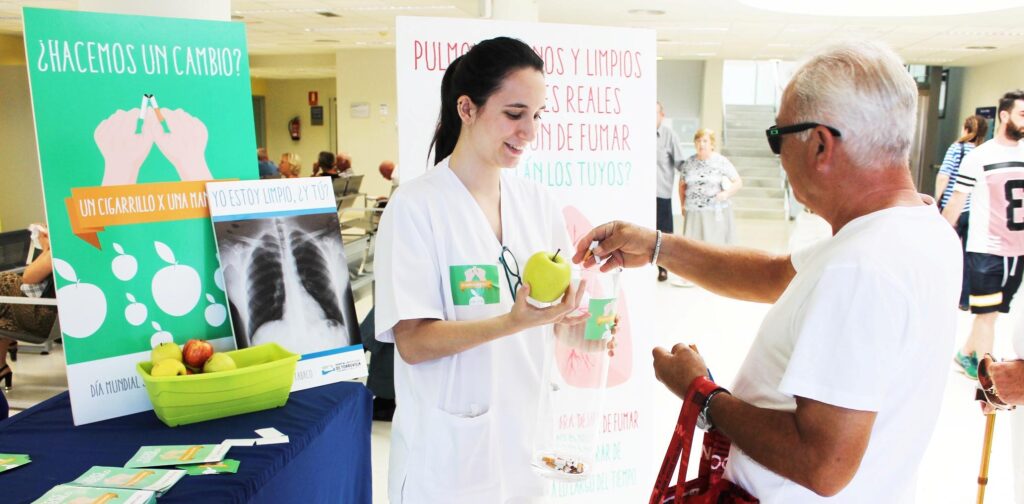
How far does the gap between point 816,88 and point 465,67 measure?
0.77 metres

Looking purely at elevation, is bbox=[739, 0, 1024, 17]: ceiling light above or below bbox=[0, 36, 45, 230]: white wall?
above

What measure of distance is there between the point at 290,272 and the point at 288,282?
30 millimetres

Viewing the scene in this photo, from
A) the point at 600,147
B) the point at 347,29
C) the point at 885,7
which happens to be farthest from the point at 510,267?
the point at 347,29

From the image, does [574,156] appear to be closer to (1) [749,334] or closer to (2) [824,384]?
(2) [824,384]

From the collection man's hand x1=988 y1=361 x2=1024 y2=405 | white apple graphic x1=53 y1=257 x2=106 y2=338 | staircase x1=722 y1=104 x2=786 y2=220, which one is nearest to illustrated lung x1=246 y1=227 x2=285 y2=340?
white apple graphic x1=53 y1=257 x2=106 y2=338

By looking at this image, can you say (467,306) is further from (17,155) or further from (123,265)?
(17,155)

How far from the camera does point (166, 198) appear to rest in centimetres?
182

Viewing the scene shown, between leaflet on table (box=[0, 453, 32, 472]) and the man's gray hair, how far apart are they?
160 cm

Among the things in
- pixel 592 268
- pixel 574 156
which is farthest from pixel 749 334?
pixel 592 268

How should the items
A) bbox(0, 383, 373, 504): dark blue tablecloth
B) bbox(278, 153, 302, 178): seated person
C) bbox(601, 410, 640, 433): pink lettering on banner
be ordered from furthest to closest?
1. bbox(278, 153, 302, 178): seated person
2. bbox(601, 410, 640, 433): pink lettering on banner
3. bbox(0, 383, 373, 504): dark blue tablecloth

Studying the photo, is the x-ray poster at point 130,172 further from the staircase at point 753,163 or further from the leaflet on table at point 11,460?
the staircase at point 753,163

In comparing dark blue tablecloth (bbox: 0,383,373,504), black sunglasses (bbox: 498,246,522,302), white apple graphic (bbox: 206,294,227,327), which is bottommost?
dark blue tablecloth (bbox: 0,383,373,504)

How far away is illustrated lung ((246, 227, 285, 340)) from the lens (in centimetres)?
193

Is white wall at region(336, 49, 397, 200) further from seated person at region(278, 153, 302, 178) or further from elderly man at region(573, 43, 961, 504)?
elderly man at region(573, 43, 961, 504)
